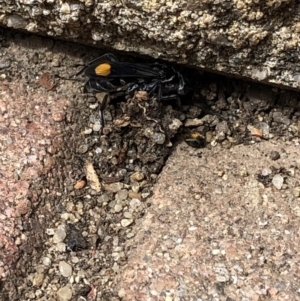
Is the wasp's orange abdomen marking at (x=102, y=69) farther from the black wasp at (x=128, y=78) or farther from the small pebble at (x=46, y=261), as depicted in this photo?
the small pebble at (x=46, y=261)

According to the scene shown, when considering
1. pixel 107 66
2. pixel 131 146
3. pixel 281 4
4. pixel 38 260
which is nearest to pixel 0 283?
pixel 38 260

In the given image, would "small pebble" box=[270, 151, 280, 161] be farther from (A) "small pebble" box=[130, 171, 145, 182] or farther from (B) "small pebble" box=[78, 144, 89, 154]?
(B) "small pebble" box=[78, 144, 89, 154]

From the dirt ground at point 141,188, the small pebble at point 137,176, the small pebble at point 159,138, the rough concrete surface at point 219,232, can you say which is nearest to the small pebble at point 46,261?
the dirt ground at point 141,188

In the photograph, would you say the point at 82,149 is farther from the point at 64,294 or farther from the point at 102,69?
the point at 64,294

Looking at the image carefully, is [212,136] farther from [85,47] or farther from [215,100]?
[85,47]

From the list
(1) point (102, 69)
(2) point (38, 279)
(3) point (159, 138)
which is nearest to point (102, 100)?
(1) point (102, 69)

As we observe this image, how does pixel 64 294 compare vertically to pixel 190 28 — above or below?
below
